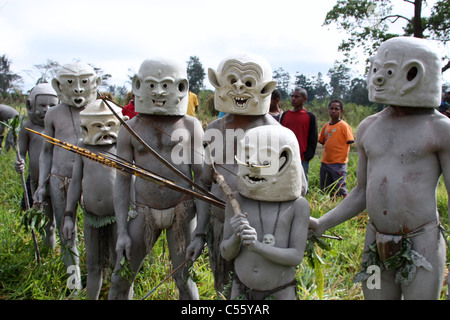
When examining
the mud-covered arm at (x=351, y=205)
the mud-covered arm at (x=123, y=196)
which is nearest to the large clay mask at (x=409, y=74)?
the mud-covered arm at (x=351, y=205)

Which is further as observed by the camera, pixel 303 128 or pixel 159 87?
pixel 303 128

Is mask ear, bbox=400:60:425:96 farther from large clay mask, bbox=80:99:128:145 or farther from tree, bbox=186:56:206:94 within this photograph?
tree, bbox=186:56:206:94

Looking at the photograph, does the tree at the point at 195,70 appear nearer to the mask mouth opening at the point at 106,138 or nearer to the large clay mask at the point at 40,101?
the large clay mask at the point at 40,101

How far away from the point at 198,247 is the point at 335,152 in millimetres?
3737

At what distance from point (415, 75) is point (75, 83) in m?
2.80

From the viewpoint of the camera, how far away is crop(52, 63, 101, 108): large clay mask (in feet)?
12.0

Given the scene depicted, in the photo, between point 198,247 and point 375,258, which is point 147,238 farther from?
point 375,258

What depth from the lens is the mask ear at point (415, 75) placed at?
80.4 inches

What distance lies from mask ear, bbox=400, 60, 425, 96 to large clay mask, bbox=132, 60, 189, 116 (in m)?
1.39

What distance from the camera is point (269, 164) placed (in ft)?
6.73

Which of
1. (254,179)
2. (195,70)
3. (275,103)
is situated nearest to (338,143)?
(275,103)

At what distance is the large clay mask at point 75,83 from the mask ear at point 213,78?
1601 mm
